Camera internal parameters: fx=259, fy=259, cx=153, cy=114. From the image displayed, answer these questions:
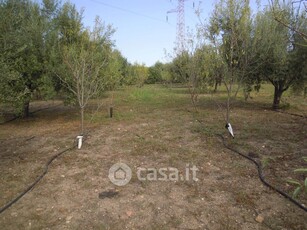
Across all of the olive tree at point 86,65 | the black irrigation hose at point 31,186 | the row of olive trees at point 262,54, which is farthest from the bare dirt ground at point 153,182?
the row of olive trees at point 262,54

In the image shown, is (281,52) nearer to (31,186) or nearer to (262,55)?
(262,55)

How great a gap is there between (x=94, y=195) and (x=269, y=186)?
10.4 ft

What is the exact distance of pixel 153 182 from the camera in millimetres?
5078

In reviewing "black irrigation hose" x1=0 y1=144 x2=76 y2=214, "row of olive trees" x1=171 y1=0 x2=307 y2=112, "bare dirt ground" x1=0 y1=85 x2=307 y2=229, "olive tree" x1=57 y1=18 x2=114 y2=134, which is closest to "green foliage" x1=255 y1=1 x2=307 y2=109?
"row of olive trees" x1=171 y1=0 x2=307 y2=112

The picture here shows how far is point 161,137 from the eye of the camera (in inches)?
323

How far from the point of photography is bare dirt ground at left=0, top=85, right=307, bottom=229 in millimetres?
3828

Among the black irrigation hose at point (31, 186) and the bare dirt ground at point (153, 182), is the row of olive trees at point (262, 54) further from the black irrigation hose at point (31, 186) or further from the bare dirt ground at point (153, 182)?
the black irrigation hose at point (31, 186)

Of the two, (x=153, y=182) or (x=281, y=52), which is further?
(x=281, y=52)

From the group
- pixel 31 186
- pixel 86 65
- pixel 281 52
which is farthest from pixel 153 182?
pixel 281 52

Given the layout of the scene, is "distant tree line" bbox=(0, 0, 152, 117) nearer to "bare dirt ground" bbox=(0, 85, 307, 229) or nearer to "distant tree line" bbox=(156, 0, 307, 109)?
"bare dirt ground" bbox=(0, 85, 307, 229)

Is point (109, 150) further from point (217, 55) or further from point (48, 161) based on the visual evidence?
point (217, 55)

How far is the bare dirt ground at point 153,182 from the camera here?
3828mm

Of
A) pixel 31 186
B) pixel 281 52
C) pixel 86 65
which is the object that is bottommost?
pixel 31 186

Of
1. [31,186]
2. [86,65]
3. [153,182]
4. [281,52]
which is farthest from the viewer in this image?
[281,52]
